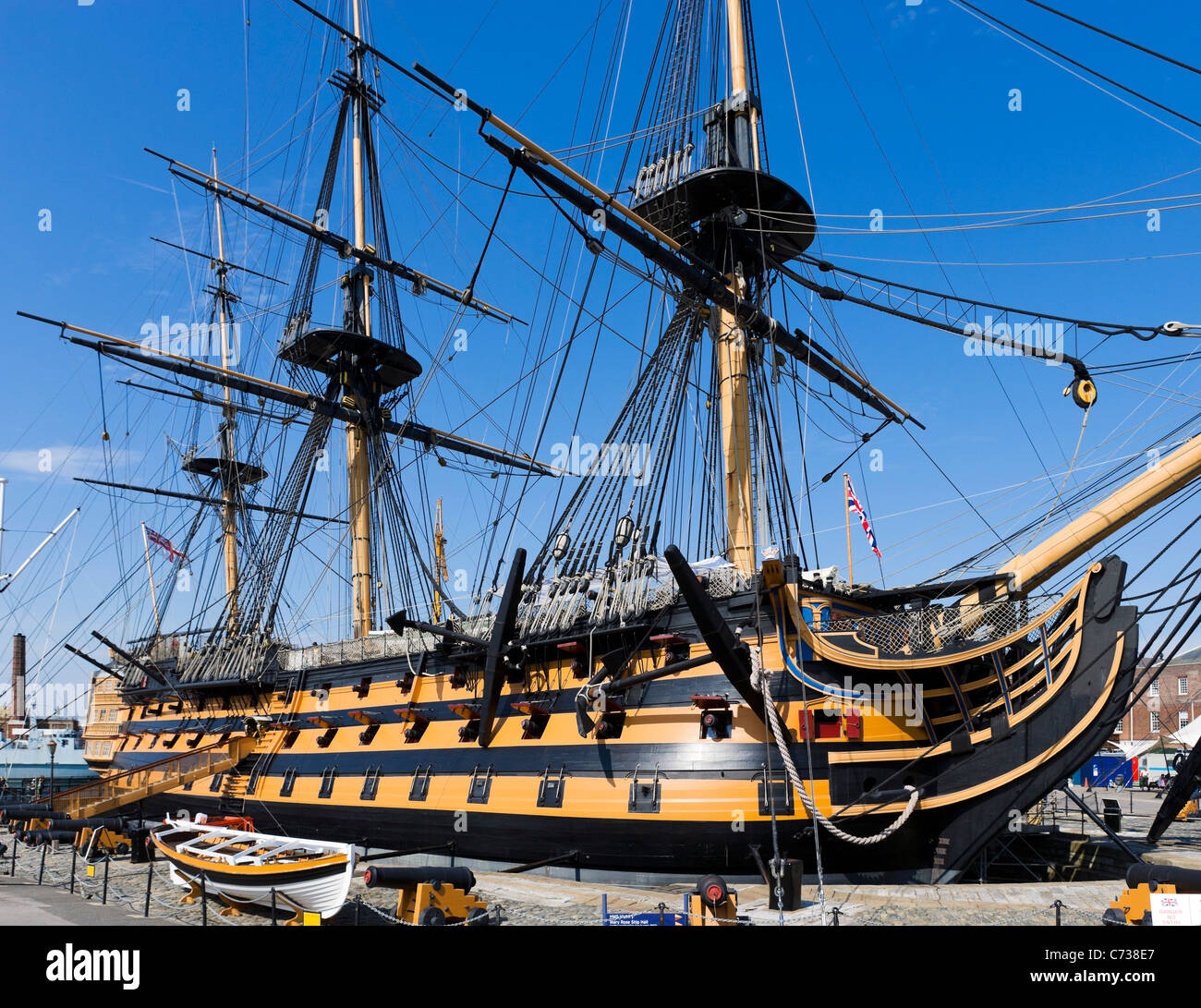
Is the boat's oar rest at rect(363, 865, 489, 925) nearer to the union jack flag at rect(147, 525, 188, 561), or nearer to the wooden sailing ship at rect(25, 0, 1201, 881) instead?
the wooden sailing ship at rect(25, 0, 1201, 881)

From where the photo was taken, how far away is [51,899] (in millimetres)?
15141

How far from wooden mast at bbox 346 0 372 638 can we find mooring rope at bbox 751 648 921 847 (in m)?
18.2

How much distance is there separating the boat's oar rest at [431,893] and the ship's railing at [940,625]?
23.6ft

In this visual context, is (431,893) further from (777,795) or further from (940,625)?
(940,625)

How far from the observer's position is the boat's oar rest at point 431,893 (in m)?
10.9

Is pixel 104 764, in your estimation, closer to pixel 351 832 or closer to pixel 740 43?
pixel 351 832

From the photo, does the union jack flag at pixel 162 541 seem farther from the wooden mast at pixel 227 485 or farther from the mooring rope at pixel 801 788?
the mooring rope at pixel 801 788

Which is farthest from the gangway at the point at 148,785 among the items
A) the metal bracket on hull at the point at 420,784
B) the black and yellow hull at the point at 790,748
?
the black and yellow hull at the point at 790,748

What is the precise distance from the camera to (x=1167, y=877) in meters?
9.40

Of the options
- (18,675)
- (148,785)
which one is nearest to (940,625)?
(148,785)

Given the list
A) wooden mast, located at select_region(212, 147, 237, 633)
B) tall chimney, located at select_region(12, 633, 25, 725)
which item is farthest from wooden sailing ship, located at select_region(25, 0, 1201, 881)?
tall chimney, located at select_region(12, 633, 25, 725)

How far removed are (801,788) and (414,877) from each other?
222 inches
